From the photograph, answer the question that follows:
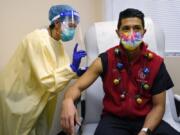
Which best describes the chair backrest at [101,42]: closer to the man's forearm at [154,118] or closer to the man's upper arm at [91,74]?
the man's upper arm at [91,74]

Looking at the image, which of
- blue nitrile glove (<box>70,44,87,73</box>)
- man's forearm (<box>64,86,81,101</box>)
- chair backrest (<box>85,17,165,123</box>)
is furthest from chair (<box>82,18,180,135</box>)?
man's forearm (<box>64,86,81,101</box>)

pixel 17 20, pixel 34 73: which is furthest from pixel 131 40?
pixel 17 20

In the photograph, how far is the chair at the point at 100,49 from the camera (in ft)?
6.48

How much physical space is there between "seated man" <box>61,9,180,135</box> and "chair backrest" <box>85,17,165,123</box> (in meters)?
0.25

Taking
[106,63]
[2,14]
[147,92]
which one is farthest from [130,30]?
[2,14]

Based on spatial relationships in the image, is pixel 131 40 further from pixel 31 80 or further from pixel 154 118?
pixel 31 80

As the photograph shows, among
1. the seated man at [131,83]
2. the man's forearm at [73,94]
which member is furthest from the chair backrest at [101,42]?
the man's forearm at [73,94]

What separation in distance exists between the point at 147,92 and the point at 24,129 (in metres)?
0.92

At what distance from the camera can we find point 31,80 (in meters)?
1.95

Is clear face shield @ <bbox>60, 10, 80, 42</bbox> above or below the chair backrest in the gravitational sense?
above

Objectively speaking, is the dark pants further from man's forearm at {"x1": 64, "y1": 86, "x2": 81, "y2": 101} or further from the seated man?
man's forearm at {"x1": 64, "y1": 86, "x2": 81, "y2": 101}

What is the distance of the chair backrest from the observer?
6.60 feet

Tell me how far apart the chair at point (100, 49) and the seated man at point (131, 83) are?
0.24m

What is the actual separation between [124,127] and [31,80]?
2.44ft
